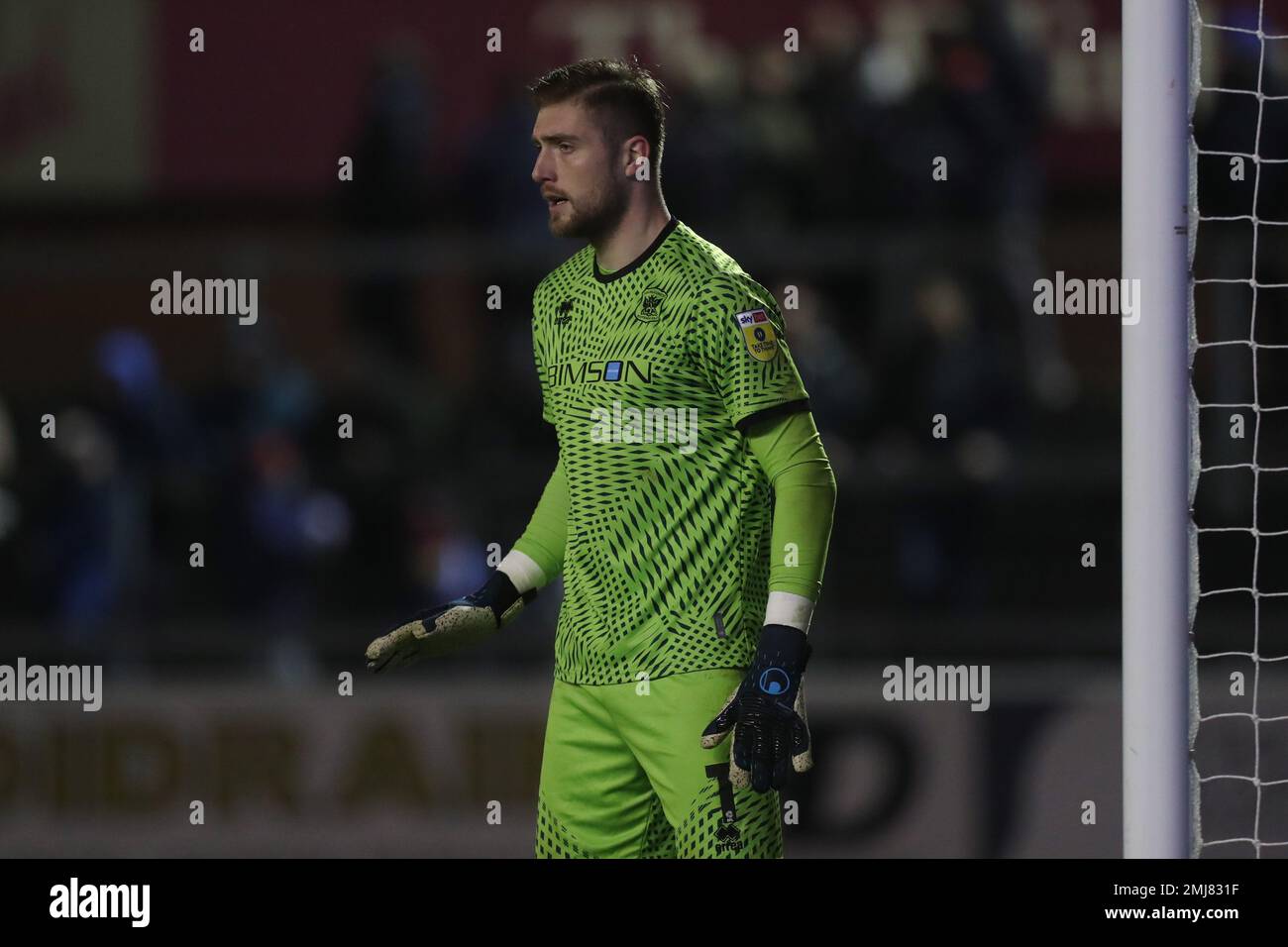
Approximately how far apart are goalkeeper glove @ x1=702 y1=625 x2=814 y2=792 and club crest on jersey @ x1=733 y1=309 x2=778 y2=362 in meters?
0.55

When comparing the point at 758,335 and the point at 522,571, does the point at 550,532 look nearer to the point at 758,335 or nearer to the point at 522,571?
the point at 522,571

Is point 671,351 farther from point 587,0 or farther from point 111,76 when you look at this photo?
point 111,76

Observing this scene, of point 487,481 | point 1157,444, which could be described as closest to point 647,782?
point 1157,444

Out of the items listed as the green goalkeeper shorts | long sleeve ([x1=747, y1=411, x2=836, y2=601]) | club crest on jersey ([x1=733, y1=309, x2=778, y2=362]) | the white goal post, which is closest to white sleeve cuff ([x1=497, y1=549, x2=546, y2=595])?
the green goalkeeper shorts

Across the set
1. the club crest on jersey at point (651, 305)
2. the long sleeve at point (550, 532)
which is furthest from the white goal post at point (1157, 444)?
the long sleeve at point (550, 532)

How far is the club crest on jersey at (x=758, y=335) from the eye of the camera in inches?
168

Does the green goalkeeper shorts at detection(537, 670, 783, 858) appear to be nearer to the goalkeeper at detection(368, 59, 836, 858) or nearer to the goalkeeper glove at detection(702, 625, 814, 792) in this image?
the goalkeeper at detection(368, 59, 836, 858)

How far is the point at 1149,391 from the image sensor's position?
15.0 feet

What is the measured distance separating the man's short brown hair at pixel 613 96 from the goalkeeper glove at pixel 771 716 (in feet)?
3.35

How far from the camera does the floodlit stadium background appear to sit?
866 cm

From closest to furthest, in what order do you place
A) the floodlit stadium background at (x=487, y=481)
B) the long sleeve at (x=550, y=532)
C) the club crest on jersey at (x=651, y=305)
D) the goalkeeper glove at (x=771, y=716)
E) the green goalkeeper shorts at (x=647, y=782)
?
the goalkeeper glove at (x=771, y=716)
the green goalkeeper shorts at (x=647, y=782)
the club crest on jersey at (x=651, y=305)
the long sleeve at (x=550, y=532)
the floodlit stadium background at (x=487, y=481)

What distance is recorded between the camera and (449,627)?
4551 mm

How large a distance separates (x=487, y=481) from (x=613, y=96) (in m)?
4.68

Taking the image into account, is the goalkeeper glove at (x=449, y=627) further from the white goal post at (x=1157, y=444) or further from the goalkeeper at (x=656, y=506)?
the white goal post at (x=1157, y=444)
